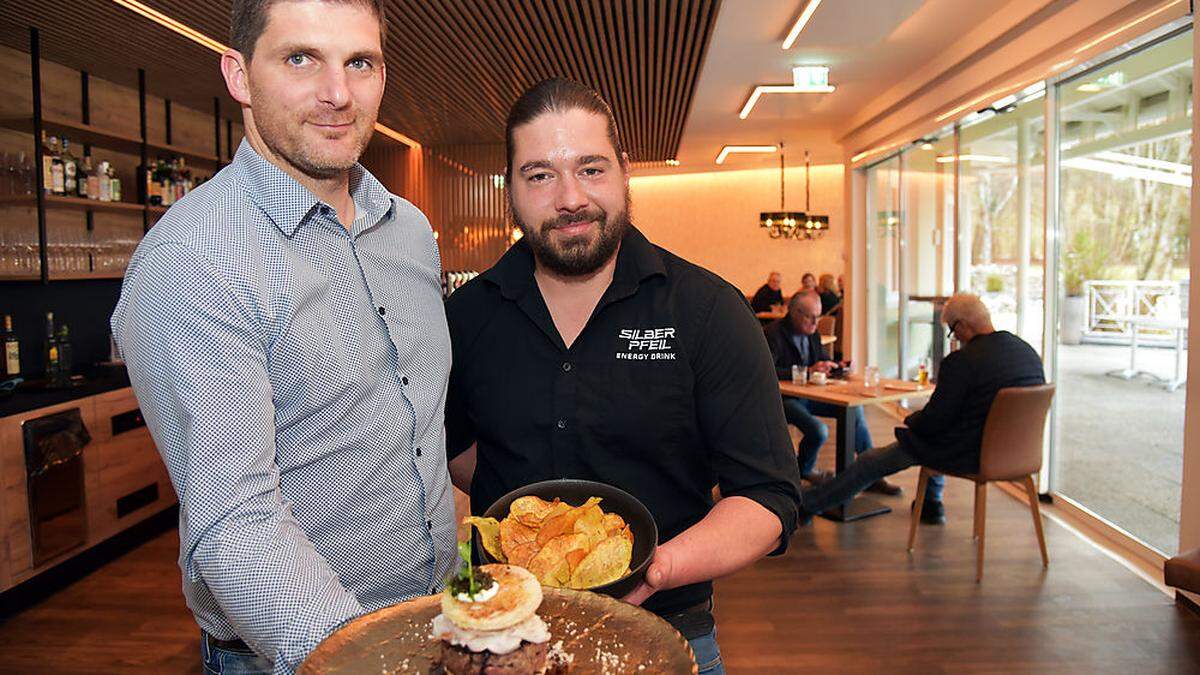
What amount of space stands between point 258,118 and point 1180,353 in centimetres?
532

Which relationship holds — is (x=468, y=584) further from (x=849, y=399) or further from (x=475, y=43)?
(x=475, y=43)

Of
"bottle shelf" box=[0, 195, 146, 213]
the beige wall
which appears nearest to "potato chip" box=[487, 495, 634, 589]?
"bottle shelf" box=[0, 195, 146, 213]

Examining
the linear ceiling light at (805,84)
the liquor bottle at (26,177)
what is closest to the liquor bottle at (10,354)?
the liquor bottle at (26,177)

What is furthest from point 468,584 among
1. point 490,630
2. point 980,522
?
point 980,522

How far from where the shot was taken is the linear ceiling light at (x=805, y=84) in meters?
8.46

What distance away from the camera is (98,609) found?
4.45m

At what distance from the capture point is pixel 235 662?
4.56ft

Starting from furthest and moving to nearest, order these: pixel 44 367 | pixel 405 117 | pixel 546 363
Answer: pixel 405 117 < pixel 44 367 < pixel 546 363

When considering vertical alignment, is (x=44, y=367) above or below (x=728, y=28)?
below

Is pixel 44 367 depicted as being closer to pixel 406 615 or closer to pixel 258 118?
pixel 258 118

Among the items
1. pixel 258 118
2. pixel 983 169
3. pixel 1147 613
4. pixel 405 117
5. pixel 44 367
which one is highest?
pixel 405 117

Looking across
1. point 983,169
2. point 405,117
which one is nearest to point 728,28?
point 983,169

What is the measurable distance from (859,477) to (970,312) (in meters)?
1.26

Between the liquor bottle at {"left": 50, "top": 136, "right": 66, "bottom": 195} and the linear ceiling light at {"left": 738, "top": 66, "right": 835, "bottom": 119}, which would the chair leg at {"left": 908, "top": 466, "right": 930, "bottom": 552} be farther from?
the liquor bottle at {"left": 50, "top": 136, "right": 66, "bottom": 195}
